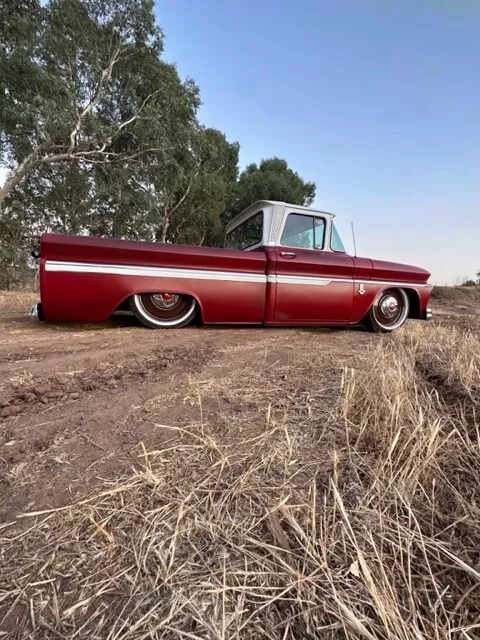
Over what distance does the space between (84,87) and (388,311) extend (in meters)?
15.4

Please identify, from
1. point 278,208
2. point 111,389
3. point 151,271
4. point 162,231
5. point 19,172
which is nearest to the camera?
point 111,389

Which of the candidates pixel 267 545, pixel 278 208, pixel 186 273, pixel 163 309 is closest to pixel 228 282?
pixel 186 273

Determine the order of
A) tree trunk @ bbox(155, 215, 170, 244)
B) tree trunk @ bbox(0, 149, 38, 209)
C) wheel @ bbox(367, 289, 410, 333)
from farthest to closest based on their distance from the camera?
1. tree trunk @ bbox(155, 215, 170, 244)
2. tree trunk @ bbox(0, 149, 38, 209)
3. wheel @ bbox(367, 289, 410, 333)

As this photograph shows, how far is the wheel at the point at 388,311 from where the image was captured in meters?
4.35

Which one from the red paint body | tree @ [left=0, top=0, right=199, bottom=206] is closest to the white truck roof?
the red paint body

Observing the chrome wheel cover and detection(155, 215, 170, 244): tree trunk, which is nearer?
the chrome wheel cover

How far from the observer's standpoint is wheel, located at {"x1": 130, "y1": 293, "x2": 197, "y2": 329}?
→ 3537 millimetres

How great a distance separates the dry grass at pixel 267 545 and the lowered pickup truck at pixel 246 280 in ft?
7.32

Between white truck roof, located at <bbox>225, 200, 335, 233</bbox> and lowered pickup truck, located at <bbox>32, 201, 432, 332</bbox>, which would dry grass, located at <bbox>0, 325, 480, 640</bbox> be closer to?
lowered pickup truck, located at <bbox>32, 201, 432, 332</bbox>

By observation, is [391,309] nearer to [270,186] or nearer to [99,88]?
[99,88]

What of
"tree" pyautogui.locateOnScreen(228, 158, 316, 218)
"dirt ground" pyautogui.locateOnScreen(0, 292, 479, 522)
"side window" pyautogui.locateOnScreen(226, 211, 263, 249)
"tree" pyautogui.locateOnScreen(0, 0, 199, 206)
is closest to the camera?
"dirt ground" pyautogui.locateOnScreen(0, 292, 479, 522)

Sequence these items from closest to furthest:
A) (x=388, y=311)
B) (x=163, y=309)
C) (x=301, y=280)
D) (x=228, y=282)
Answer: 1. (x=228, y=282)
2. (x=163, y=309)
3. (x=301, y=280)
4. (x=388, y=311)

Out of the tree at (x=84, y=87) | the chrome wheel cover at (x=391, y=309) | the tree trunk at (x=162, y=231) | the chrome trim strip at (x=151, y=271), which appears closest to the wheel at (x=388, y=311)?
the chrome wheel cover at (x=391, y=309)

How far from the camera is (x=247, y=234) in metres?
4.56
